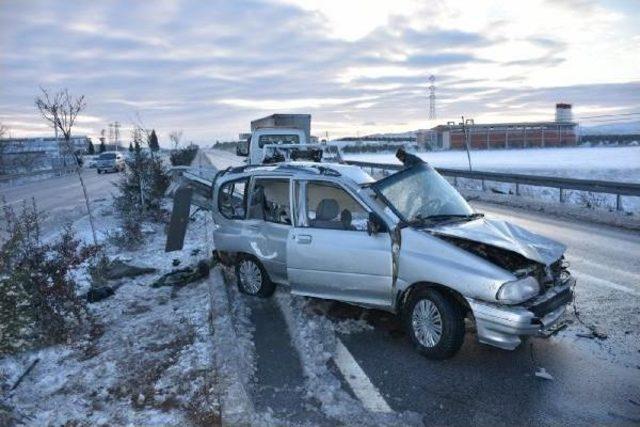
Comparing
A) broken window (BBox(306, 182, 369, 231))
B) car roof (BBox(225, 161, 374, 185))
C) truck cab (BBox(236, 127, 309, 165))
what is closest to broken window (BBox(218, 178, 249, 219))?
car roof (BBox(225, 161, 374, 185))

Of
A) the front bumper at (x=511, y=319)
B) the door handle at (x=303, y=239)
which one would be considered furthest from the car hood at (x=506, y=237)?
the door handle at (x=303, y=239)

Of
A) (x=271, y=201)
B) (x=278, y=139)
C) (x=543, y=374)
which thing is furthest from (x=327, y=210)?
(x=278, y=139)

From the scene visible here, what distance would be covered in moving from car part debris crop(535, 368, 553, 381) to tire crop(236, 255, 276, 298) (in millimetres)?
3391

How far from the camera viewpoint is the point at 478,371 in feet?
15.8

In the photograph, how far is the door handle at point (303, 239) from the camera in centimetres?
602

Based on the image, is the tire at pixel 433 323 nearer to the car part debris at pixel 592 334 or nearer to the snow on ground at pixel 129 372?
the car part debris at pixel 592 334

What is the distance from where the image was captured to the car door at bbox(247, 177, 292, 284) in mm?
6578

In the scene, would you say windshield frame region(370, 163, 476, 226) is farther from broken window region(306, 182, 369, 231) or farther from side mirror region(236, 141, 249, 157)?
side mirror region(236, 141, 249, 157)

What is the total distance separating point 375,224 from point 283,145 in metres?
7.93

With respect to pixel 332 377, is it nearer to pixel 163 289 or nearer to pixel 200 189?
pixel 163 289

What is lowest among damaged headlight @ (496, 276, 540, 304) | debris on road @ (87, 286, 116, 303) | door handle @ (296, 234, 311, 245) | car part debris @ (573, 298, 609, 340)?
car part debris @ (573, 298, 609, 340)

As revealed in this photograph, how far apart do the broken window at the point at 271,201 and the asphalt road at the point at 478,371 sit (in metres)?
1.11

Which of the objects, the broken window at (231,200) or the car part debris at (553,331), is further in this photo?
the broken window at (231,200)

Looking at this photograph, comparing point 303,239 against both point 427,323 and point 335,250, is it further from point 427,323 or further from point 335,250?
point 427,323
